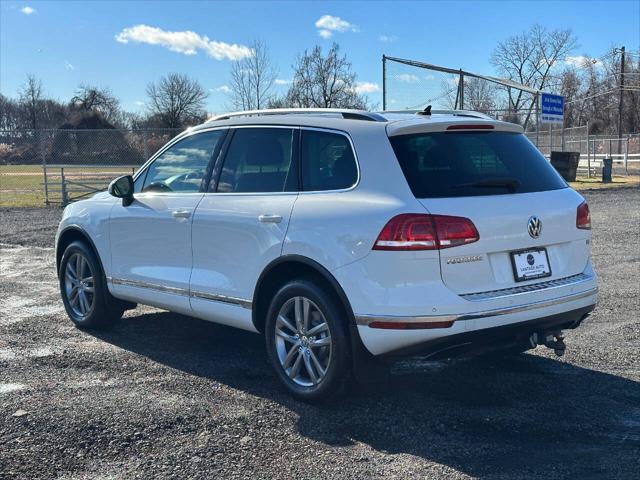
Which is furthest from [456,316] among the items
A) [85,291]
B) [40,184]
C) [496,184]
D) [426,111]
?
[40,184]

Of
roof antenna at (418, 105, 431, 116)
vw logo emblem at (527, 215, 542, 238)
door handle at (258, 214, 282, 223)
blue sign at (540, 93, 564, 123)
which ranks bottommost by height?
vw logo emblem at (527, 215, 542, 238)

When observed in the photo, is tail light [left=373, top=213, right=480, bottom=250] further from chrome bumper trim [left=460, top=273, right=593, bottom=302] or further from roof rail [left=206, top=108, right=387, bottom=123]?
roof rail [left=206, top=108, right=387, bottom=123]

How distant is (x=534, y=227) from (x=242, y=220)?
76.1 inches

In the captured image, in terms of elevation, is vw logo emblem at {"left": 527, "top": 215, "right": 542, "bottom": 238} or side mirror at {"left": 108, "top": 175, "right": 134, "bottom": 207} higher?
side mirror at {"left": 108, "top": 175, "right": 134, "bottom": 207}

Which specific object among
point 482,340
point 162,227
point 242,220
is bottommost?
point 482,340

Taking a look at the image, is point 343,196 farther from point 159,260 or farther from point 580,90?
point 580,90

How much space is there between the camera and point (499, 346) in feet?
14.0

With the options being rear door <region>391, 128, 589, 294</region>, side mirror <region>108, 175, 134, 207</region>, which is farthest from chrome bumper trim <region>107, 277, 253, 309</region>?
rear door <region>391, 128, 589, 294</region>

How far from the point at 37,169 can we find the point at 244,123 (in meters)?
21.2

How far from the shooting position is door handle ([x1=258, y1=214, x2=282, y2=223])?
Answer: 15.1ft

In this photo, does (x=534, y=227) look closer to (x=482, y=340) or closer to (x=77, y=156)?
(x=482, y=340)

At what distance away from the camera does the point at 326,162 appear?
4633 millimetres

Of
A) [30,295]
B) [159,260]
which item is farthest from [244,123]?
[30,295]

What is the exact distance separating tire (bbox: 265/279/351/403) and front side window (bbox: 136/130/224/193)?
1.36 meters
